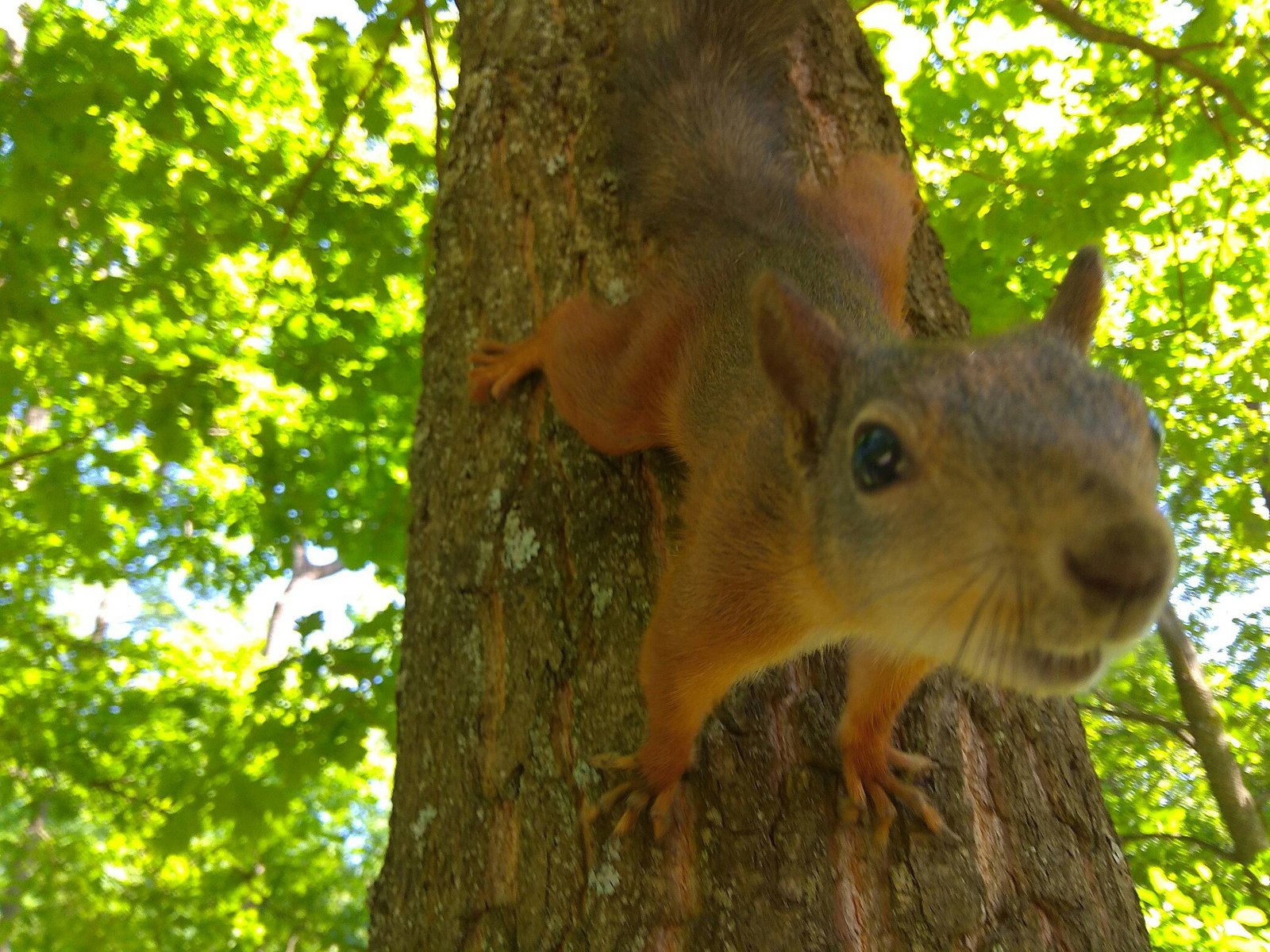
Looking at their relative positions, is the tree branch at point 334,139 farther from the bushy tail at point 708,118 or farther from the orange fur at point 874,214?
the orange fur at point 874,214

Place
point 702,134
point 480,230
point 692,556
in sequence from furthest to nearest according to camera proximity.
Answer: point 702,134, point 480,230, point 692,556

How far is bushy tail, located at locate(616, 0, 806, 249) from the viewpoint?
251 cm

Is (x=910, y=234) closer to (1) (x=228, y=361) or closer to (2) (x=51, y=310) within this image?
(1) (x=228, y=361)

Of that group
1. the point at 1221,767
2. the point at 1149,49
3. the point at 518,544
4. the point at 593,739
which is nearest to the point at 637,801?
the point at 593,739

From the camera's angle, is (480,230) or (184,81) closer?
(480,230)

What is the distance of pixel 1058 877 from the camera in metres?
1.60

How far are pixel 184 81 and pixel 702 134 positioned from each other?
232 centimetres

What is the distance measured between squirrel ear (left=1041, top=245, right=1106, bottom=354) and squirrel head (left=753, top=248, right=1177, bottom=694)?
2 cm

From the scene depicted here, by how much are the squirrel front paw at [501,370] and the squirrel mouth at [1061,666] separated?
1550mm

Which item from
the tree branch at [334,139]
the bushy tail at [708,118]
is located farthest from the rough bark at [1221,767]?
the tree branch at [334,139]

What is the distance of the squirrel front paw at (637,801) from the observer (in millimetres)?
1613

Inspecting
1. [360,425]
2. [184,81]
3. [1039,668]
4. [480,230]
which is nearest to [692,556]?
[1039,668]

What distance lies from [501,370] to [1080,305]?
1.46 meters

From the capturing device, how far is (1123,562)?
979 mm
